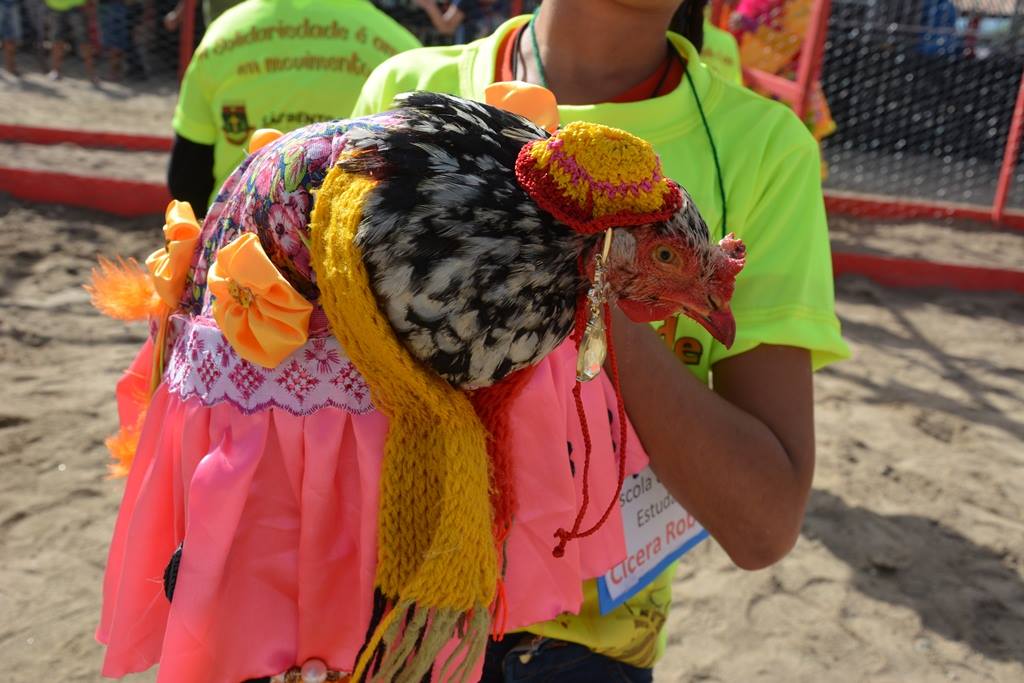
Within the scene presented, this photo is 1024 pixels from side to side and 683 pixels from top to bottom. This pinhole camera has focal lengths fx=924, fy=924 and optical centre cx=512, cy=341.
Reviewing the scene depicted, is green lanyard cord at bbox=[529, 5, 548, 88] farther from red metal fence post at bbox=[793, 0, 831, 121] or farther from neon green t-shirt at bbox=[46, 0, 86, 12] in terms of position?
neon green t-shirt at bbox=[46, 0, 86, 12]

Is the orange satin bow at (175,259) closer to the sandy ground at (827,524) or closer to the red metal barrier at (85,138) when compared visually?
the sandy ground at (827,524)

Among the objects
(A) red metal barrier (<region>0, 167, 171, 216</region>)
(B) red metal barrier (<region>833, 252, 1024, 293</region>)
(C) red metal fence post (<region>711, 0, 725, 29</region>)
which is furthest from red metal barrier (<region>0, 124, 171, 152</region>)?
(B) red metal barrier (<region>833, 252, 1024, 293</region>)

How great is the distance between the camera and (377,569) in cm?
87

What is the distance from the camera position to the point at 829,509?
3420 millimetres

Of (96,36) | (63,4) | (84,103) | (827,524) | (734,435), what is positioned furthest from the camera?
(96,36)

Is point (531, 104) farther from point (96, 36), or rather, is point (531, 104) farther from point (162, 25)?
point (96, 36)

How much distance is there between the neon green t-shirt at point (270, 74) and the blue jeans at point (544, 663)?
1.91 metres

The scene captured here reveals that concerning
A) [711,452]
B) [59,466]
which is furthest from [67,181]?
[711,452]

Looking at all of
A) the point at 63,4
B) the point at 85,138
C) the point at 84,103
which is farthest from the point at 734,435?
the point at 63,4

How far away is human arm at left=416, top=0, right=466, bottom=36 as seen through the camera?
7.15 metres

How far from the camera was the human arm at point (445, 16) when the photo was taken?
715cm

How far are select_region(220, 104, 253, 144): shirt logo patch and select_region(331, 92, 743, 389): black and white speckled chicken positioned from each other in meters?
2.00

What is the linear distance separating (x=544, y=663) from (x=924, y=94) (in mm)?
8489

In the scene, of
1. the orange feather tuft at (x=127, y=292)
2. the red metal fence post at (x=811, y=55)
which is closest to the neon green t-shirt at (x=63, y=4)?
the red metal fence post at (x=811, y=55)
